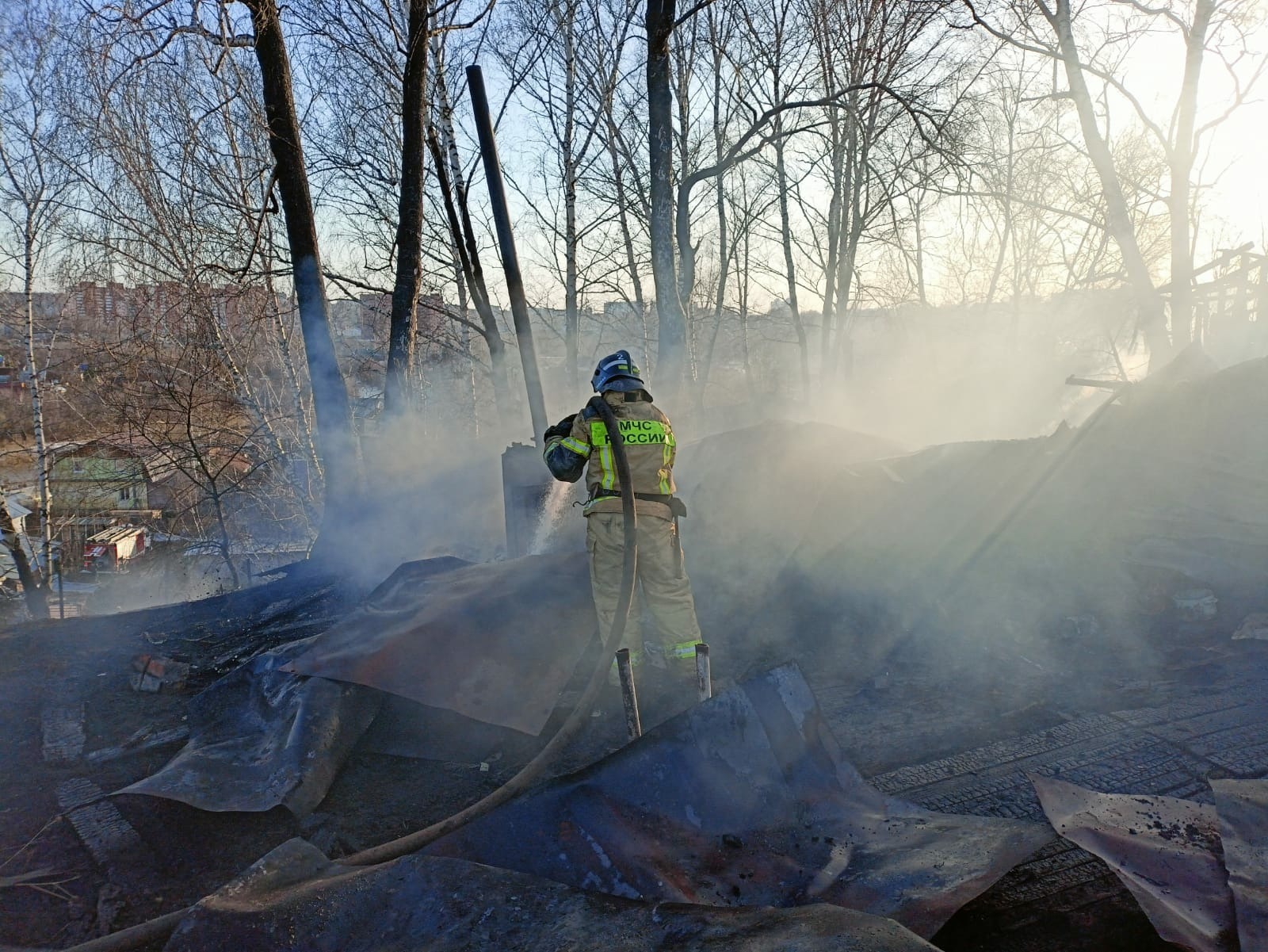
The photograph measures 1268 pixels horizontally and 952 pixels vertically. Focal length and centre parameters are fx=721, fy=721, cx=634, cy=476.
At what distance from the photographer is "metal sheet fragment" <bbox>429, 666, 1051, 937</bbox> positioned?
7.15 ft

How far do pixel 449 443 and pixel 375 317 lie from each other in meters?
15.3

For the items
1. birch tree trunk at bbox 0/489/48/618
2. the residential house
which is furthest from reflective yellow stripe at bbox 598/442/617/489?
birch tree trunk at bbox 0/489/48/618

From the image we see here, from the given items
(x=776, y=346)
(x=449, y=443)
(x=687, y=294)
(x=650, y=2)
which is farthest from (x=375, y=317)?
(x=776, y=346)

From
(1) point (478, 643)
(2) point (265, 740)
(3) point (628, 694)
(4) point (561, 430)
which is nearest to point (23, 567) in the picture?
(2) point (265, 740)

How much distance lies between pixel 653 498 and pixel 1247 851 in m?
2.94

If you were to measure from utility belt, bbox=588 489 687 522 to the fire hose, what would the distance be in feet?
0.46

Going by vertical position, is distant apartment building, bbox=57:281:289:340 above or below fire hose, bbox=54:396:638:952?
above

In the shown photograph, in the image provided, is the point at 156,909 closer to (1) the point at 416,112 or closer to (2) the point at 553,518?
(2) the point at 553,518

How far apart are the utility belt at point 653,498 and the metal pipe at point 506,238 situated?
345cm

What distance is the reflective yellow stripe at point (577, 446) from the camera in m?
4.20

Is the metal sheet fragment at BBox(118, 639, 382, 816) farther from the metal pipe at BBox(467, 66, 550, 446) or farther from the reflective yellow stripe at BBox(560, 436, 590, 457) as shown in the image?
the metal pipe at BBox(467, 66, 550, 446)

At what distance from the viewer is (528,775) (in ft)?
9.61

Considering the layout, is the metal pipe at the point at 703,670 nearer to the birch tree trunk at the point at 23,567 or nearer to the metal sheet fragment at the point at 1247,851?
the metal sheet fragment at the point at 1247,851

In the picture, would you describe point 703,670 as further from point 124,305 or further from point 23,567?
point 124,305
